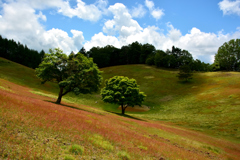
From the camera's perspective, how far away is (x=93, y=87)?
125ft

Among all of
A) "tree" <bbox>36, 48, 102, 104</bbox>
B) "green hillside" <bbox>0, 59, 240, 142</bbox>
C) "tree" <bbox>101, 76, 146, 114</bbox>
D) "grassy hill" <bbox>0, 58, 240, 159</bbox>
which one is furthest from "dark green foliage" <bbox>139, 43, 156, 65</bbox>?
"tree" <bbox>36, 48, 102, 104</bbox>

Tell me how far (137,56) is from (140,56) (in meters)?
7.65

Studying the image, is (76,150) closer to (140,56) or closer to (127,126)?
(127,126)

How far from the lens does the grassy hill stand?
8875mm

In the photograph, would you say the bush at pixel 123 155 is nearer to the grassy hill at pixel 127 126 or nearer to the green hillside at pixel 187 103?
the grassy hill at pixel 127 126

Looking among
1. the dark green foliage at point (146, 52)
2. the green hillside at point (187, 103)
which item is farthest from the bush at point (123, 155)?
the dark green foliage at point (146, 52)

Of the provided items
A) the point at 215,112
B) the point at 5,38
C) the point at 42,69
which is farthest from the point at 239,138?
the point at 5,38

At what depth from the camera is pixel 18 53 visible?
132500 mm


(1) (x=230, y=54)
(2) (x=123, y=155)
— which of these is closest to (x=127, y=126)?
(2) (x=123, y=155)

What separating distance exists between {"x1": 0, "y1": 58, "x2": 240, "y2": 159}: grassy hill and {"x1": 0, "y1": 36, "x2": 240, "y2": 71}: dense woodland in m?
40.3

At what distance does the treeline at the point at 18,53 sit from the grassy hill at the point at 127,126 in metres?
49.0

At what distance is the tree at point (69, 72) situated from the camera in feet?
116

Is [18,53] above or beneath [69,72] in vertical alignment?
above

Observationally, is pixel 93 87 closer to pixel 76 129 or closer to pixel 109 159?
pixel 76 129
